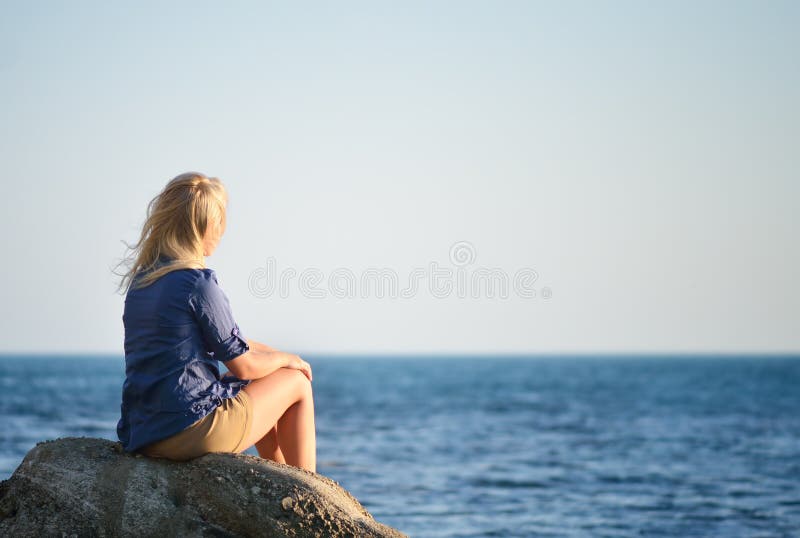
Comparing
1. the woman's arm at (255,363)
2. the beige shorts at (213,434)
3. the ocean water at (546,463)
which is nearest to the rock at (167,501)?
the beige shorts at (213,434)

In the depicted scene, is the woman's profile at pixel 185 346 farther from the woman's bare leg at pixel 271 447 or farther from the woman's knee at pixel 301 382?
the woman's bare leg at pixel 271 447

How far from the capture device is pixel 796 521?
40.3 feet

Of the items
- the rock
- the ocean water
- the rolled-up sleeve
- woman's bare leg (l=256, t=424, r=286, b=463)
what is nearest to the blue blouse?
the rolled-up sleeve

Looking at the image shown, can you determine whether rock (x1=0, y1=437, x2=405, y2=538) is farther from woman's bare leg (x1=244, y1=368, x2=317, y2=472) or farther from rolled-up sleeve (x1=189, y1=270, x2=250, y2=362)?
rolled-up sleeve (x1=189, y1=270, x2=250, y2=362)

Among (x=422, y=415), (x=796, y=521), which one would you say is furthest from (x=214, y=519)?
(x=422, y=415)

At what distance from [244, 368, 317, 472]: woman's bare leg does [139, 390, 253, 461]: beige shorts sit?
0.06m

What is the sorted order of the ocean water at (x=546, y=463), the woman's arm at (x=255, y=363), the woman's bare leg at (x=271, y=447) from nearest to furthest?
1. the woman's arm at (x=255, y=363)
2. the woman's bare leg at (x=271, y=447)
3. the ocean water at (x=546, y=463)

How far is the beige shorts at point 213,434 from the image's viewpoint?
4.47m

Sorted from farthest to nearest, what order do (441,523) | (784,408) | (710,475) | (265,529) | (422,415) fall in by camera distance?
(784,408)
(422,415)
(710,475)
(441,523)
(265,529)

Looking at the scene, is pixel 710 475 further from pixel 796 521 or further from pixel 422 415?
pixel 422 415

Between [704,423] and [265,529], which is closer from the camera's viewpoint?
[265,529]

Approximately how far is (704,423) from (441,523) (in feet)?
67.3

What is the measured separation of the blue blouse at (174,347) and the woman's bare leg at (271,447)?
0.62m

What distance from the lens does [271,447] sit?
199 inches
